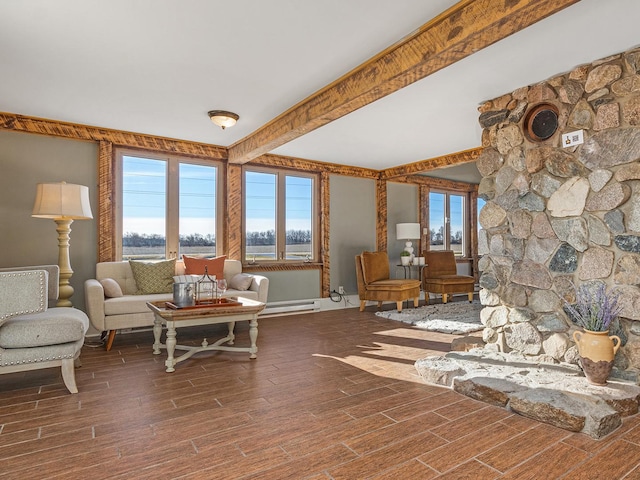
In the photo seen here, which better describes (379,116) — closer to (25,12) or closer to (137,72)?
(137,72)

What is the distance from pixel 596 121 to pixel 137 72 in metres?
3.56

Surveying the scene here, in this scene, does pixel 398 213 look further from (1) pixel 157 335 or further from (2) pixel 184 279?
(1) pixel 157 335

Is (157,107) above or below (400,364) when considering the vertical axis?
above

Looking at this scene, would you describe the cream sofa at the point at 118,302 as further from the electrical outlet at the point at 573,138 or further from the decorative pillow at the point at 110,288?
the electrical outlet at the point at 573,138

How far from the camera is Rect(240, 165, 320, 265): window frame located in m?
5.81

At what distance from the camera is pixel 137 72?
10.3 ft

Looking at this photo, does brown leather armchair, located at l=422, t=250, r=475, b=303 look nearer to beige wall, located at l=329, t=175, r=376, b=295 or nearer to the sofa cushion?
beige wall, located at l=329, t=175, r=376, b=295

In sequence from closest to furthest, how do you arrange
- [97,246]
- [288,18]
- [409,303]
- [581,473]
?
[581,473] → [288,18] → [97,246] → [409,303]

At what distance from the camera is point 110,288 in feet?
13.8

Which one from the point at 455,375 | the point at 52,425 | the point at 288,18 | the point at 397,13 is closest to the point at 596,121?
the point at 397,13

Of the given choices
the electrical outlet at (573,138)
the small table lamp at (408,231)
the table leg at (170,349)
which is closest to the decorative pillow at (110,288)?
the table leg at (170,349)

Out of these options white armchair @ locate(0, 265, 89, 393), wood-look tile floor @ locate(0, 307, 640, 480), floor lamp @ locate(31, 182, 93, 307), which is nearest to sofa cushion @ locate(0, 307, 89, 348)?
white armchair @ locate(0, 265, 89, 393)

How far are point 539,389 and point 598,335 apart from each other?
1.82 feet

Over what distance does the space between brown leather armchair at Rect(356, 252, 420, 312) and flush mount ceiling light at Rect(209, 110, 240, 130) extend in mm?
3028
